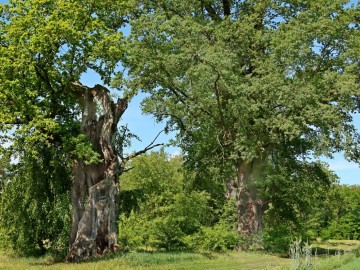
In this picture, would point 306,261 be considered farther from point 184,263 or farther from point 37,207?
point 37,207

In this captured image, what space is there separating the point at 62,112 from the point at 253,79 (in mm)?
10519

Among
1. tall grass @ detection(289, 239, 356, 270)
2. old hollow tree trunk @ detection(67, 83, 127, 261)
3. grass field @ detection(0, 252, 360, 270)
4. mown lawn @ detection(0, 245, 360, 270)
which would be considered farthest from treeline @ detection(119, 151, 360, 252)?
tall grass @ detection(289, 239, 356, 270)

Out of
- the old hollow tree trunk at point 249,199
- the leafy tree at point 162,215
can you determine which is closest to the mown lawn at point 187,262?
the old hollow tree trunk at point 249,199

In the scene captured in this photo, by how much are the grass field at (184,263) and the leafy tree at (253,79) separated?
591cm

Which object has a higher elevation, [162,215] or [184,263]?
[162,215]

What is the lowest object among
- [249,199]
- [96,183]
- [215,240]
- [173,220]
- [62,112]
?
[215,240]

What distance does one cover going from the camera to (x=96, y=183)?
25.5 m

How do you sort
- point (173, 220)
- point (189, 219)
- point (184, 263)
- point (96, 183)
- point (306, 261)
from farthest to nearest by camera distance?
1. point (189, 219)
2. point (173, 220)
3. point (96, 183)
4. point (184, 263)
5. point (306, 261)

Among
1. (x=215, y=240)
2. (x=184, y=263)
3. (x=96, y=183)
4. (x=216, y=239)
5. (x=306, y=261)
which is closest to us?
(x=306, y=261)

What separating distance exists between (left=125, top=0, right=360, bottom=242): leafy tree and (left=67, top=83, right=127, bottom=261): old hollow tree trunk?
2.67 metres

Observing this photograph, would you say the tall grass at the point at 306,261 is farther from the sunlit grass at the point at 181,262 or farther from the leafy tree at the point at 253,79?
the leafy tree at the point at 253,79

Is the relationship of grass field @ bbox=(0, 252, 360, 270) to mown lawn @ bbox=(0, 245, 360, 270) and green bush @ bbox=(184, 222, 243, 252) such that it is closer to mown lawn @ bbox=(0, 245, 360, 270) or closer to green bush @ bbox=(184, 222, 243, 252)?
mown lawn @ bbox=(0, 245, 360, 270)

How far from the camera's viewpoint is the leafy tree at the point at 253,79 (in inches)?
1000

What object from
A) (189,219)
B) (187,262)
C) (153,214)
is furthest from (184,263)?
(153,214)
